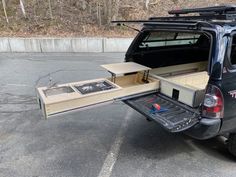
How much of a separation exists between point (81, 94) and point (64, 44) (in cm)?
769

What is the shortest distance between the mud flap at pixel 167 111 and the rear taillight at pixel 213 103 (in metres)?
0.14

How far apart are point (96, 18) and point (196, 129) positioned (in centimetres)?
1079

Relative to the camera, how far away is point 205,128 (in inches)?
94.6

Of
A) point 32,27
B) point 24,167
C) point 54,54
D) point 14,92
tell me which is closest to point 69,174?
point 24,167

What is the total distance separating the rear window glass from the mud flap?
1.15 meters

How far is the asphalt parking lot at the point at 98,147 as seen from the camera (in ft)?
9.08

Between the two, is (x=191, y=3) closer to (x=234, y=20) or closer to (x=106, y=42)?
(x=106, y=42)

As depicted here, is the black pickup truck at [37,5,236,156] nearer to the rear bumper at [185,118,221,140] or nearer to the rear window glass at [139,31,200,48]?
the rear bumper at [185,118,221,140]

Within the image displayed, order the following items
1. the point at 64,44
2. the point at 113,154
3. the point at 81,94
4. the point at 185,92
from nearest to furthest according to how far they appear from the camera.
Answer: the point at 81,94 < the point at 185,92 < the point at 113,154 < the point at 64,44

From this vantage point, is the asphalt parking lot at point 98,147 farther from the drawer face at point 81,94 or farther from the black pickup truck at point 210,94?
the drawer face at point 81,94

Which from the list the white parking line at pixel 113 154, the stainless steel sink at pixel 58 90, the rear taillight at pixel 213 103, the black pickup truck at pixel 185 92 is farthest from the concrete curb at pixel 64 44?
the rear taillight at pixel 213 103

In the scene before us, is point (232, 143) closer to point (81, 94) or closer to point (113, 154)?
point (113, 154)

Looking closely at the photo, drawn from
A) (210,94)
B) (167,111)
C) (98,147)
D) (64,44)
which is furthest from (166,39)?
(64,44)

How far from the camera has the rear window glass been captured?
3.87m
